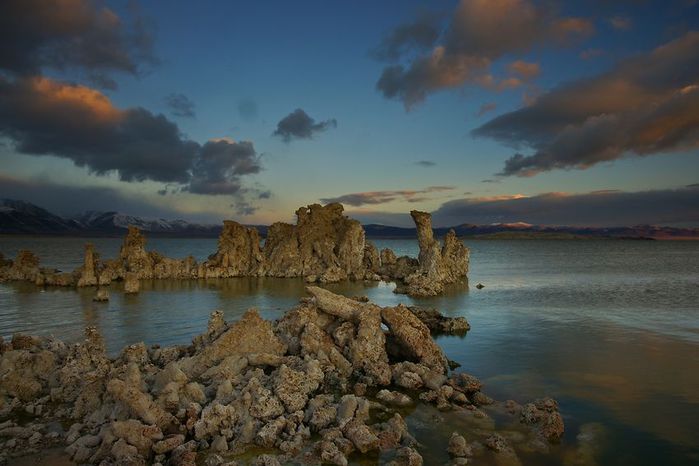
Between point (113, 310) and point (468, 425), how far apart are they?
36.8 meters

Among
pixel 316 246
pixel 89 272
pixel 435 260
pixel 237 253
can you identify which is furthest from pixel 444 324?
pixel 237 253

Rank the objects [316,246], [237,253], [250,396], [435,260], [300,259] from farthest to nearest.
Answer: [316,246]
[300,259]
[237,253]
[435,260]
[250,396]

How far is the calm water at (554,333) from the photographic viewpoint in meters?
17.3

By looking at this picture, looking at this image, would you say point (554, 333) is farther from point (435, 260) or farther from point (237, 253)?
point (237, 253)

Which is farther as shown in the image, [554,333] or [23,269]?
[23,269]

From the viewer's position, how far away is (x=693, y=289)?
57.5 meters

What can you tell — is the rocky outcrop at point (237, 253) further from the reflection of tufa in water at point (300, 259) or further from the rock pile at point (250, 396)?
the rock pile at point (250, 396)

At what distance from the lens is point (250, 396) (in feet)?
56.3

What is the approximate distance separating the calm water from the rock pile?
Result: 1.83m

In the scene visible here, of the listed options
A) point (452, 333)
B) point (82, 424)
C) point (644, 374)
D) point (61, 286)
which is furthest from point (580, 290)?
point (61, 286)

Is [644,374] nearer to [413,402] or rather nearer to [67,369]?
Result: [413,402]

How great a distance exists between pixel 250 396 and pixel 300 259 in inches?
2472

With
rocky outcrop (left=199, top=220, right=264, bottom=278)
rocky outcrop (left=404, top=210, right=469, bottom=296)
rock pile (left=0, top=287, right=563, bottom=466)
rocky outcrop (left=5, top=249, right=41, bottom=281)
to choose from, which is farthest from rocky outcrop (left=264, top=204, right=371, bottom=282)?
rock pile (left=0, top=287, right=563, bottom=466)

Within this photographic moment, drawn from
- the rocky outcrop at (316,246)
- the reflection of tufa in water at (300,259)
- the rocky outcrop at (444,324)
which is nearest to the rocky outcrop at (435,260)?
the reflection of tufa in water at (300,259)
